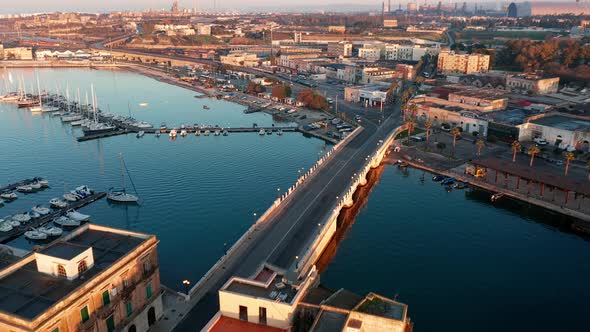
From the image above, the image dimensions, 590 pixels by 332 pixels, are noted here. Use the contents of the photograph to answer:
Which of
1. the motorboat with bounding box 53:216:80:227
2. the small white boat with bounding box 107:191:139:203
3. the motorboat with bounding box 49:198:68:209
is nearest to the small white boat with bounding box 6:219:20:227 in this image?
the motorboat with bounding box 53:216:80:227

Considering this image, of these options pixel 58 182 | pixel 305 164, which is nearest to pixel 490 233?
pixel 305 164

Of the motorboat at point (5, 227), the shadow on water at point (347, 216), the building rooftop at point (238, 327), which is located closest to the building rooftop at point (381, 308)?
the building rooftop at point (238, 327)

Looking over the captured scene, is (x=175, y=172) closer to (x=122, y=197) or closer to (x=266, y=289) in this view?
(x=122, y=197)

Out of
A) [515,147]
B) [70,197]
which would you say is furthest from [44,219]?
[515,147]

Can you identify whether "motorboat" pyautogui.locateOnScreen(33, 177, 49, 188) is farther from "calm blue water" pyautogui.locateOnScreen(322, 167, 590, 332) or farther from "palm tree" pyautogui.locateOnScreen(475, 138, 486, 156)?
"palm tree" pyautogui.locateOnScreen(475, 138, 486, 156)

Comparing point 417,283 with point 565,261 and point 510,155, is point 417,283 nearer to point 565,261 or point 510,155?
point 565,261

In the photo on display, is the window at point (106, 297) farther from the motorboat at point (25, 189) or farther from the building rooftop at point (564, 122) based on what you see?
the building rooftop at point (564, 122)

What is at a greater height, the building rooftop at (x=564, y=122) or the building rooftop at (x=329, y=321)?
the building rooftop at (x=564, y=122)
